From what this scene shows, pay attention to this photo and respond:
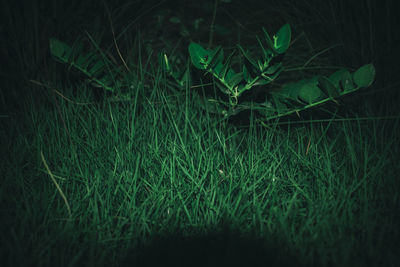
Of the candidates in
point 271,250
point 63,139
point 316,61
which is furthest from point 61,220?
point 316,61

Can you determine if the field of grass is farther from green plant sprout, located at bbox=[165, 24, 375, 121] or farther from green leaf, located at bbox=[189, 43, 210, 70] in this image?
green leaf, located at bbox=[189, 43, 210, 70]

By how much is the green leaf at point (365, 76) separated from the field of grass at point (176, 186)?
0.19 m

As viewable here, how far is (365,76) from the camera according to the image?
1.10m

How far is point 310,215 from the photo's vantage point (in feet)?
2.97

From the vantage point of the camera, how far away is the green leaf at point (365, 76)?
109 centimetres

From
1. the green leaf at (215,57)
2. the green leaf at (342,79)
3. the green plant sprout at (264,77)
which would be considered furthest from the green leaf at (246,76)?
the green leaf at (342,79)

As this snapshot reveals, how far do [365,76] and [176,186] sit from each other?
0.84 meters

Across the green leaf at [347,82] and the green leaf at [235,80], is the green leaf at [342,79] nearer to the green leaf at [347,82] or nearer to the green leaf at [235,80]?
the green leaf at [347,82]

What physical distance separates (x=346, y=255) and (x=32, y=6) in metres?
1.91

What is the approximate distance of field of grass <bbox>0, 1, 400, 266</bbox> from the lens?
0.79m

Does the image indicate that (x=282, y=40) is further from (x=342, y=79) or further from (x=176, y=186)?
(x=176, y=186)

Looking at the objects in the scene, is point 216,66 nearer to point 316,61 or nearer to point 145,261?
point 145,261

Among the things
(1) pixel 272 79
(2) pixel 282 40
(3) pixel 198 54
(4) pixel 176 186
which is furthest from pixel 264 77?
(4) pixel 176 186

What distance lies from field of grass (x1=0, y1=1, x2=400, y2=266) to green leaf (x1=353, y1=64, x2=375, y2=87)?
0.62 feet
